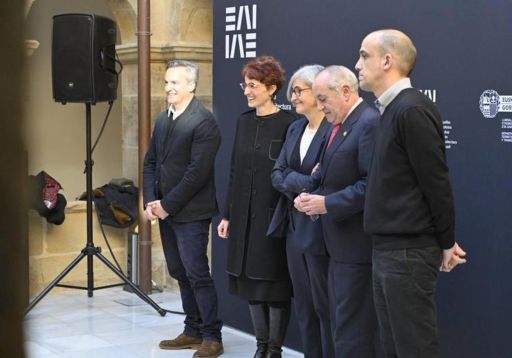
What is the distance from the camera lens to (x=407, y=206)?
2854 millimetres

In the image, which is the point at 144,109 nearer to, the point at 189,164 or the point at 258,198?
the point at 189,164

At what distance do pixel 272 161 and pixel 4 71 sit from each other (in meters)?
3.81

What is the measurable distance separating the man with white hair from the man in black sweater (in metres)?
0.37

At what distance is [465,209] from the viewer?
148 inches

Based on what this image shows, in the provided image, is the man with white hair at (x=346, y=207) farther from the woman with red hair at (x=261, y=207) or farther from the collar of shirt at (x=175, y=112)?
the collar of shirt at (x=175, y=112)

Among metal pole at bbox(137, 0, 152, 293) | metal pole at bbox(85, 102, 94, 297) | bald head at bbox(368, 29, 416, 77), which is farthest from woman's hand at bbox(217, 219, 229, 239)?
metal pole at bbox(137, 0, 152, 293)

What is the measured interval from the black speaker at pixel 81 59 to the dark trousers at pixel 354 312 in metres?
3.19

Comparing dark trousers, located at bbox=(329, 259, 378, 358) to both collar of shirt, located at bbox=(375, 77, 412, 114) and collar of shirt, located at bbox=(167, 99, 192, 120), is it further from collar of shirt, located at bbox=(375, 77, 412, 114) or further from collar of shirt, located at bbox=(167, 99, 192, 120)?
collar of shirt, located at bbox=(167, 99, 192, 120)

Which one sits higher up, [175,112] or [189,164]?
[175,112]

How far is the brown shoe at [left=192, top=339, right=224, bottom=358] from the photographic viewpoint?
4711mm

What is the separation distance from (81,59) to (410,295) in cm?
384

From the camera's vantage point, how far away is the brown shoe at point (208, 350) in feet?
15.5

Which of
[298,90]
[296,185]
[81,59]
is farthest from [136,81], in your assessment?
[296,185]

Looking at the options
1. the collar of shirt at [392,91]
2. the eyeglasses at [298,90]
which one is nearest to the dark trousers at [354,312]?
the collar of shirt at [392,91]
